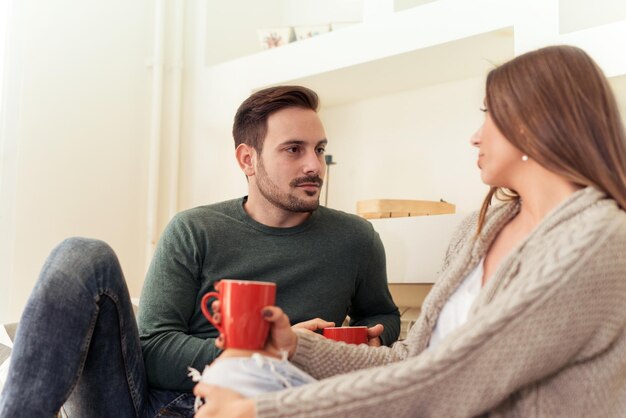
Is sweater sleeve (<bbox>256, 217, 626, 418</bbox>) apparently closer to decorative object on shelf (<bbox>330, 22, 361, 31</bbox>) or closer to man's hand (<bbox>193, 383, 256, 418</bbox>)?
man's hand (<bbox>193, 383, 256, 418</bbox>)

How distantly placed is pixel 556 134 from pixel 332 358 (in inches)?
20.0

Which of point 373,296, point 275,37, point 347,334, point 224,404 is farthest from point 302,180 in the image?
point 275,37

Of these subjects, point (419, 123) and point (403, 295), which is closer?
point (403, 295)

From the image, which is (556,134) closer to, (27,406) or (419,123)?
(27,406)

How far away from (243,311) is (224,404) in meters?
0.13

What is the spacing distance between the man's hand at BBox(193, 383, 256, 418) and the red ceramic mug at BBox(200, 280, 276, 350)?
67mm

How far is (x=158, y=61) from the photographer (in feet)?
9.78

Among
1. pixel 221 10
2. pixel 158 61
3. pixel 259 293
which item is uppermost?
pixel 221 10

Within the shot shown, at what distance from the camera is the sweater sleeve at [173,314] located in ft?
4.55

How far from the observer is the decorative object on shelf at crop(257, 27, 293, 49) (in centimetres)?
275

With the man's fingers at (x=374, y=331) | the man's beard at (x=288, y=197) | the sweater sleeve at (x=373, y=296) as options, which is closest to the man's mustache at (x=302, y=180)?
the man's beard at (x=288, y=197)

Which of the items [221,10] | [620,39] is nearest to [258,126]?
[620,39]

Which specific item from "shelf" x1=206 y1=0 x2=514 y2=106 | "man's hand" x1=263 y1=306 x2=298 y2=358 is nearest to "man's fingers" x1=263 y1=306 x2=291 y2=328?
"man's hand" x1=263 y1=306 x2=298 y2=358

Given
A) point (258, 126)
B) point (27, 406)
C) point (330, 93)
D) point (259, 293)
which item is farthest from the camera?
point (330, 93)
